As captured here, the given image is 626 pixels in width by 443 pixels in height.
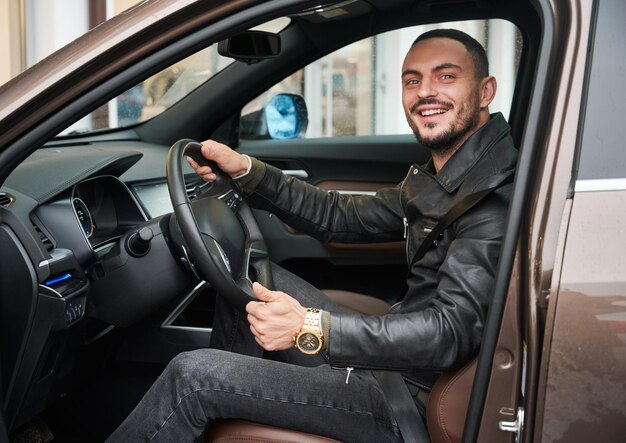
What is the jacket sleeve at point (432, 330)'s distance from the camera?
1.41 m

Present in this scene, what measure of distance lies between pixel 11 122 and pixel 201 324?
1293 millimetres

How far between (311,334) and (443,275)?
0.27 metres

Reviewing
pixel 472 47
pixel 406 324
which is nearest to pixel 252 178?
pixel 472 47

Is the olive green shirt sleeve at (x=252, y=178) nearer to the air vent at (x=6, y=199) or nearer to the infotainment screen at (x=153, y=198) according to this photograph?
the infotainment screen at (x=153, y=198)

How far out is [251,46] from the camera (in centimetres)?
225

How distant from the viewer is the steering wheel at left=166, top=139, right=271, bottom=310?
158cm

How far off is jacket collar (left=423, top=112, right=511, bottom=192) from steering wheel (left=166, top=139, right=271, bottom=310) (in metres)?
0.46

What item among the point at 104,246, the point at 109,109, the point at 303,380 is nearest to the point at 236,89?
the point at 109,109

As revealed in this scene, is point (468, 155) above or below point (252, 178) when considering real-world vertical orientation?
above

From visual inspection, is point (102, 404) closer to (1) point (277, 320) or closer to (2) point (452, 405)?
(1) point (277, 320)

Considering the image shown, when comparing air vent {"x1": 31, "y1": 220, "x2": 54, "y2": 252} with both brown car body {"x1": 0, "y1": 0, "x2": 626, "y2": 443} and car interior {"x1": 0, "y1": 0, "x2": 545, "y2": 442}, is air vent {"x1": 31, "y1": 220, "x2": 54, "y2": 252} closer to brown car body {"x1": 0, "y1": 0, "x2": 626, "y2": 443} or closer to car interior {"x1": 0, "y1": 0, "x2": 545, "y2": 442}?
car interior {"x1": 0, "y1": 0, "x2": 545, "y2": 442}

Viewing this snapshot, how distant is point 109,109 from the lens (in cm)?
330

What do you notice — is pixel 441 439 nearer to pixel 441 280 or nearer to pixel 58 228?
pixel 441 280

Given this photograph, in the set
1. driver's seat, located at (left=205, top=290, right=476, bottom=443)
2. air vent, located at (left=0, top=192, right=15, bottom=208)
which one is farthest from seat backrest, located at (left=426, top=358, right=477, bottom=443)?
air vent, located at (left=0, top=192, right=15, bottom=208)
